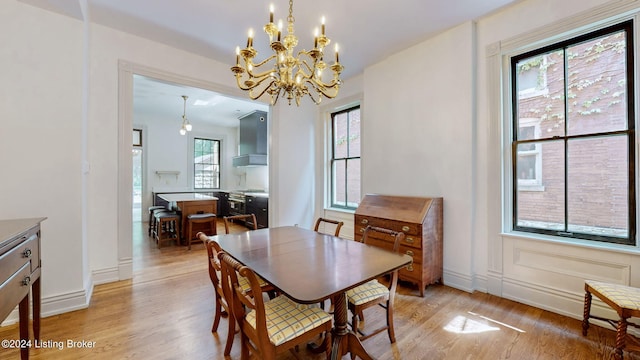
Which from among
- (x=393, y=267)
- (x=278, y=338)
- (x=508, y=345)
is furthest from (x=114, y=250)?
(x=508, y=345)

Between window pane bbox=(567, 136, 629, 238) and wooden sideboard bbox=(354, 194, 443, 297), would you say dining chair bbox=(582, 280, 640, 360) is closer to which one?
window pane bbox=(567, 136, 629, 238)

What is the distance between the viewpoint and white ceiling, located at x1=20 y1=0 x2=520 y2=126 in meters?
2.46

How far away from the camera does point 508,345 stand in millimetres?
1851

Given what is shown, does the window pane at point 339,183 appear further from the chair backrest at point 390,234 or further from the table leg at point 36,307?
the table leg at point 36,307

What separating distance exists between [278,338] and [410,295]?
1848 mm

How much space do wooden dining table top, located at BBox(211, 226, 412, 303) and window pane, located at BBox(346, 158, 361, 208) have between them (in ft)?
7.14

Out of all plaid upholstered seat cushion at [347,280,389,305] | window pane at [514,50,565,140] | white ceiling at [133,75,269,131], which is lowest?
plaid upholstered seat cushion at [347,280,389,305]

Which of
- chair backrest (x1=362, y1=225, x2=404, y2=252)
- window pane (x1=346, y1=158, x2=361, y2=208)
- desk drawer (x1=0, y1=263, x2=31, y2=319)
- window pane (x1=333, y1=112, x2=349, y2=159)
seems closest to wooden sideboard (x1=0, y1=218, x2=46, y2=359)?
desk drawer (x1=0, y1=263, x2=31, y2=319)

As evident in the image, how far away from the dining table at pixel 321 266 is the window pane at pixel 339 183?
2519mm

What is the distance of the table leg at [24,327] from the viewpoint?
157 centimetres

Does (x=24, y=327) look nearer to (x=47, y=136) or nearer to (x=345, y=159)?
(x=47, y=136)

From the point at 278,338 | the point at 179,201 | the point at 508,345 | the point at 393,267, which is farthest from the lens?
the point at 179,201

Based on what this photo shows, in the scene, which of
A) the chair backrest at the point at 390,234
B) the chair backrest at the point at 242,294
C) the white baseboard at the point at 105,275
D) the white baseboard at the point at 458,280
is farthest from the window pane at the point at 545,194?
the white baseboard at the point at 105,275

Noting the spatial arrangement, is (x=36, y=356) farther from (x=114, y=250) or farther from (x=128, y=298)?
(x=114, y=250)
